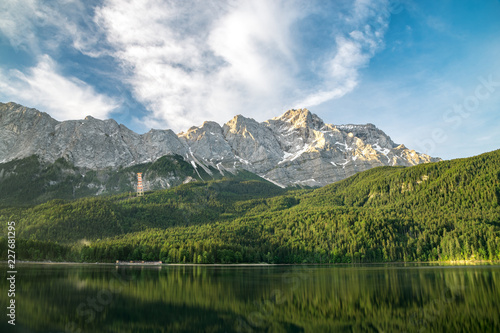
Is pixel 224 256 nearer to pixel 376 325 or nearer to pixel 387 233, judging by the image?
pixel 387 233

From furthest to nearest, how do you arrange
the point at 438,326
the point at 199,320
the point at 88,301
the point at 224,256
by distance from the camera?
the point at 224,256 < the point at 88,301 < the point at 199,320 < the point at 438,326

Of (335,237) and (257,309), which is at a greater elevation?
(257,309)

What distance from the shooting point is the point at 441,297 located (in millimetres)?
41688

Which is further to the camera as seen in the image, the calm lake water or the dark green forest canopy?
the dark green forest canopy

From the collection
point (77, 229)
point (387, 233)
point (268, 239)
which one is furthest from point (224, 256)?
Answer: point (77, 229)

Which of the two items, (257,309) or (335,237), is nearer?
(257,309)

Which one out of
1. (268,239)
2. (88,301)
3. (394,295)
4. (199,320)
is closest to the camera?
(199,320)

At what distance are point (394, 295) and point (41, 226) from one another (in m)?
203

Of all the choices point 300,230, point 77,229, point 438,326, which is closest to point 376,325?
point 438,326

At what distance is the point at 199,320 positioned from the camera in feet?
104

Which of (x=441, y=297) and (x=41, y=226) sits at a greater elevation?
(x=41, y=226)

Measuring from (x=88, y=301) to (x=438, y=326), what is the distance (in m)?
38.1

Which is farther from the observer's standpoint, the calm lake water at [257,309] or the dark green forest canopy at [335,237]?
the dark green forest canopy at [335,237]

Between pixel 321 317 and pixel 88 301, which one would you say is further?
pixel 88 301
